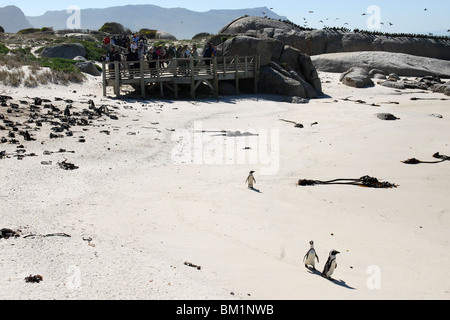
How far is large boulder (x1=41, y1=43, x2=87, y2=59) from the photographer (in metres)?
35.3

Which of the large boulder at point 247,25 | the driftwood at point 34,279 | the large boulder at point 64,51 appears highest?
the large boulder at point 247,25

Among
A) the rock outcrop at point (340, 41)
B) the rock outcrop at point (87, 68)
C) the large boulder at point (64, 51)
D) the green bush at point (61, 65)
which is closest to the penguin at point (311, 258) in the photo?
the green bush at point (61, 65)

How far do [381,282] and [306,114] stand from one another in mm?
16460

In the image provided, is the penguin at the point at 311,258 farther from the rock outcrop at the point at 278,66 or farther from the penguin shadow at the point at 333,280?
the rock outcrop at the point at 278,66

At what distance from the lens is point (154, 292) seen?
24.3 ft

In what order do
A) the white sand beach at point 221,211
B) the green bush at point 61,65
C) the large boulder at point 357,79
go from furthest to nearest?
the large boulder at point 357,79
the green bush at point 61,65
the white sand beach at point 221,211

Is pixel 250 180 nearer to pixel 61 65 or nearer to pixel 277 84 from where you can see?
pixel 277 84

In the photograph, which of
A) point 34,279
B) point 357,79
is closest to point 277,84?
point 357,79

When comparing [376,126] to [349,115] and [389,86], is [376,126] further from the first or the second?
[389,86]

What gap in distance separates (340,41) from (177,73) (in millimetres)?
21628

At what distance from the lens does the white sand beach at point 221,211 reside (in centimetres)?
800

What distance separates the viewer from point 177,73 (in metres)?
27.6

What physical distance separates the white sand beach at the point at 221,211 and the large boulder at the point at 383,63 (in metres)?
18.7
